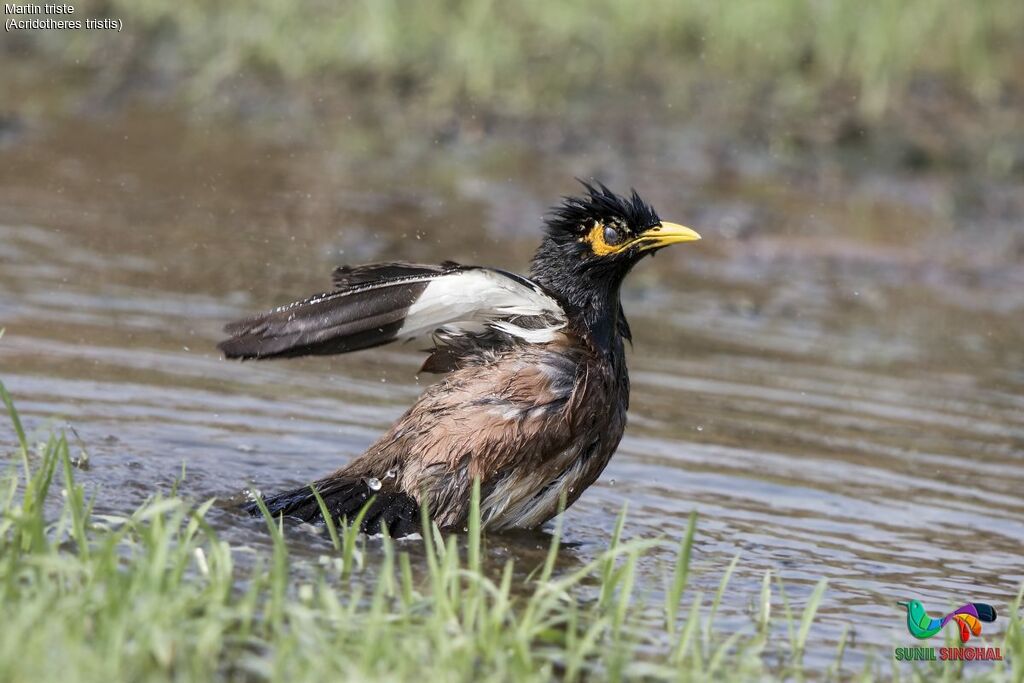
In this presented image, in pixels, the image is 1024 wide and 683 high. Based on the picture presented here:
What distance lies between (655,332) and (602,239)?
3220mm

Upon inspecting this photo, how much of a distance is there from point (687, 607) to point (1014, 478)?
9.01 feet

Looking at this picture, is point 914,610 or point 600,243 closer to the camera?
point 914,610

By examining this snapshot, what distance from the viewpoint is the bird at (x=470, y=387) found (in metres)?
5.24

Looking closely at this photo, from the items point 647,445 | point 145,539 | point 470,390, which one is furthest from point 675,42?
point 145,539

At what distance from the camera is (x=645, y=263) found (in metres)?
10.8

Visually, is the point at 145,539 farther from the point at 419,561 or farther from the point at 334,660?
the point at 419,561

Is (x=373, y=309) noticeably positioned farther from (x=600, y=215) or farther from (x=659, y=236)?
(x=659, y=236)

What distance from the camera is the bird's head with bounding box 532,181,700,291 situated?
233 inches

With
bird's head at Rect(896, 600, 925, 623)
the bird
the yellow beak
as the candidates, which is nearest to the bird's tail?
the bird

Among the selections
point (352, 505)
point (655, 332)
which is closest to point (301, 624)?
point (352, 505)

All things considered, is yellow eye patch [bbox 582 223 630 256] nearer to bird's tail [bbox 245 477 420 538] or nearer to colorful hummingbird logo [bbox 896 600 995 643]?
bird's tail [bbox 245 477 420 538]

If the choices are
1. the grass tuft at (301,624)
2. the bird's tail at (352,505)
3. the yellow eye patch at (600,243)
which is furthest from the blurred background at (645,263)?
the yellow eye patch at (600,243)

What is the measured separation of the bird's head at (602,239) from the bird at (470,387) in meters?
0.02

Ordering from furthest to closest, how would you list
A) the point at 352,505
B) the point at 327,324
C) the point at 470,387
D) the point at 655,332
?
the point at 655,332 → the point at 470,387 → the point at 352,505 → the point at 327,324
